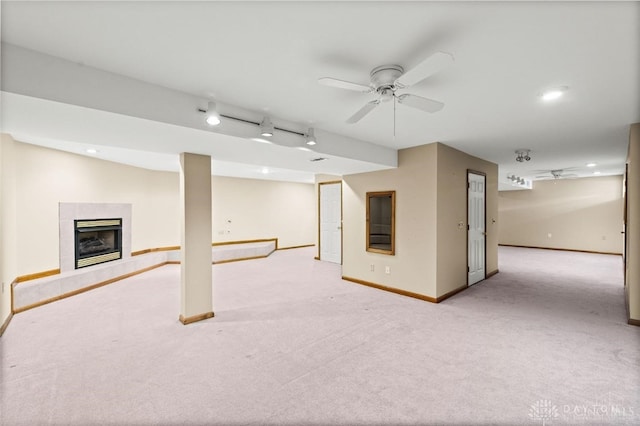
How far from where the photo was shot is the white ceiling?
4.72ft

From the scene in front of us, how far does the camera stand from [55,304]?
12.8 feet

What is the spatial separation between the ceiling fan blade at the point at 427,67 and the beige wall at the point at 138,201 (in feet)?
15.8

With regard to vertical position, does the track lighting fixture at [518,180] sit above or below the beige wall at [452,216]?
above

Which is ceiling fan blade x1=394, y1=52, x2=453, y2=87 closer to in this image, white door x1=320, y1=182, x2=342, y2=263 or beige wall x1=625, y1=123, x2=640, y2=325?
beige wall x1=625, y1=123, x2=640, y2=325

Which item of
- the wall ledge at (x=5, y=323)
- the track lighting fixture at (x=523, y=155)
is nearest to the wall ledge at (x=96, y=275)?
the wall ledge at (x=5, y=323)

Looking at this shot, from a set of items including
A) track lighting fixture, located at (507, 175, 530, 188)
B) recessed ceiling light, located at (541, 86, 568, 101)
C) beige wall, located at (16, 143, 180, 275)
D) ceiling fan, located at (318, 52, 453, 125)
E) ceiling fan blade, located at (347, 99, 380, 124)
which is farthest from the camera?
track lighting fixture, located at (507, 175, 530, 188)

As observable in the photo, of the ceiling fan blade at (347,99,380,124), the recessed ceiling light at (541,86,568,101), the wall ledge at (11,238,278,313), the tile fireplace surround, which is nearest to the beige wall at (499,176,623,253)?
the recessed ceiling light at (541,86,568,101)

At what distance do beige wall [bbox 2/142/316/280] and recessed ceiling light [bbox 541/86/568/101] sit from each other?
19.7 feet

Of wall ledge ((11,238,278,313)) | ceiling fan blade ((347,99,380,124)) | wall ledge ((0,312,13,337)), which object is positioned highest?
ceiling fan blade ((347,99,380,124))

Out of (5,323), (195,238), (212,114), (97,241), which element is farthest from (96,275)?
(212,114)

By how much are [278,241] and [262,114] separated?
6.61 metres

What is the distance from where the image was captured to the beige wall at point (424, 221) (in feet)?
13.5

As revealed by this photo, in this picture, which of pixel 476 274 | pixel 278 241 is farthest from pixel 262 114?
pixel 278 241

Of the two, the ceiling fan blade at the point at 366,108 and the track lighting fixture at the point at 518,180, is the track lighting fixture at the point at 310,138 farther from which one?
the track lighting fixture at the point at 518,180
